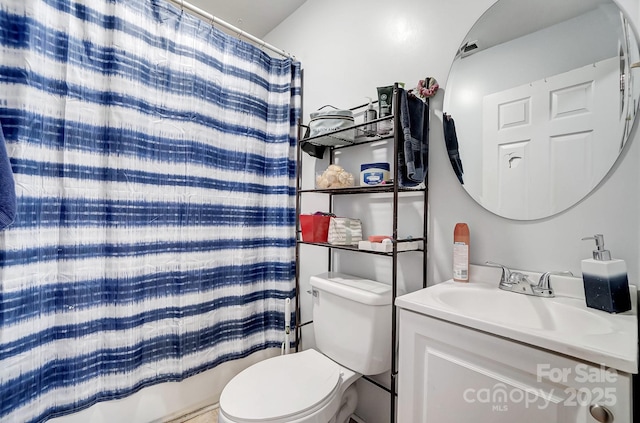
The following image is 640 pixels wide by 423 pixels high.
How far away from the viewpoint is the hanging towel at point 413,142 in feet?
→ 3.54

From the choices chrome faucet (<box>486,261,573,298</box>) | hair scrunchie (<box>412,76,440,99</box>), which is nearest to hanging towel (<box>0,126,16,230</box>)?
hair scrunchie (<box>412,76,440,99</box>)

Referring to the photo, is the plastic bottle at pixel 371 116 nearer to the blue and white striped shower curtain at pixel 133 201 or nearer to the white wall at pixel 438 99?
the white wall at pixel 438 99

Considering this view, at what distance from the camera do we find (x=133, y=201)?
4.15 ft

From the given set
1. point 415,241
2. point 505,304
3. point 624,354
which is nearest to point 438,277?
point 415,241

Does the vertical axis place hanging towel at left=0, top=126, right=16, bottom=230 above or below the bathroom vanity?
above

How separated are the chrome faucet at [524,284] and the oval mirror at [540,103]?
0.66ft

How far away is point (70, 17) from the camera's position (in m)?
1.09

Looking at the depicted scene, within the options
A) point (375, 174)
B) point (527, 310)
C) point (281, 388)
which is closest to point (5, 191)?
point (281, 388)

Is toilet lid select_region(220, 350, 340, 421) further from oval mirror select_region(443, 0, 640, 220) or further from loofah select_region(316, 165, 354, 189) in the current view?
oval mirror select_region(443, 0, 640, 220)

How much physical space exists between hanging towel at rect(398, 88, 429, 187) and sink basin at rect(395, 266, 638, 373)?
43cm

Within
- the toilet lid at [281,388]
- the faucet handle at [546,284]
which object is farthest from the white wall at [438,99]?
the toilet lid at [281,388]

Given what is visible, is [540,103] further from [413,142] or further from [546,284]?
[546,284]

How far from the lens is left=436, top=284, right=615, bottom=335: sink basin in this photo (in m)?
0.73

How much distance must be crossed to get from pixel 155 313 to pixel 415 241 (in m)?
1.28
